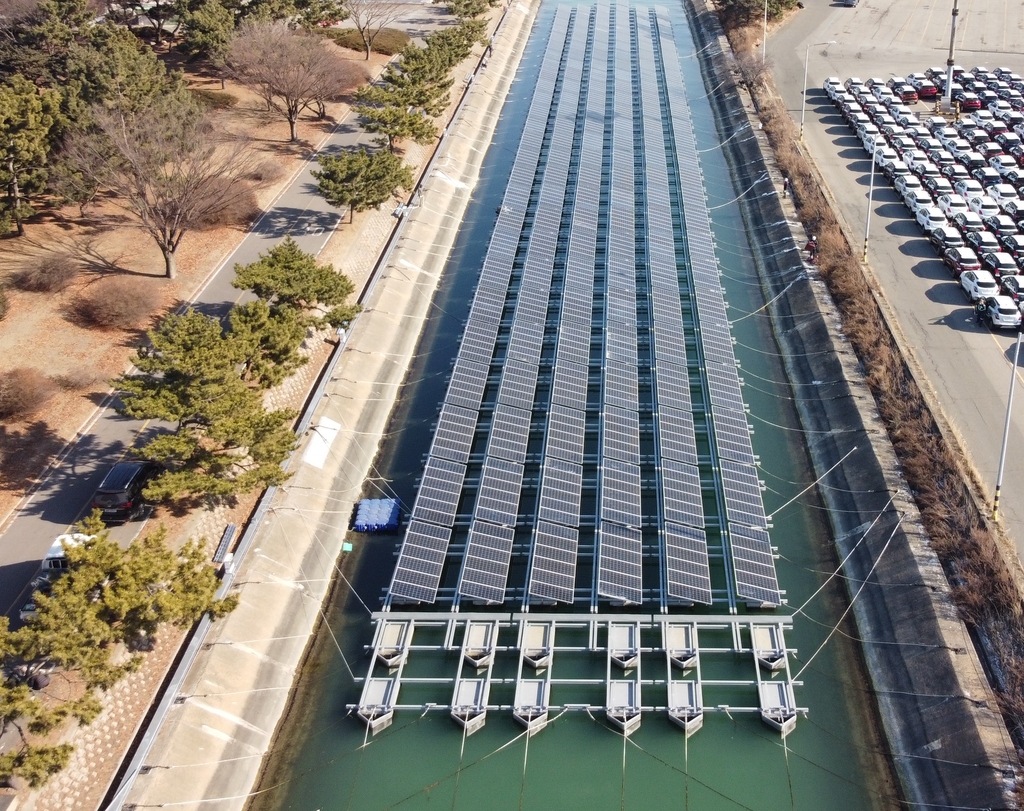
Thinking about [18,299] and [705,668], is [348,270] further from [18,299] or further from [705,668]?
[705,668]

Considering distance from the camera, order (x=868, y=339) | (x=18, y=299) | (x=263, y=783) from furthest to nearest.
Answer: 1. (x=18, y=299)
2. (x=868, y=339)
3. (x=263, y=783)

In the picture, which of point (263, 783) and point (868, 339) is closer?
point (263, 783)

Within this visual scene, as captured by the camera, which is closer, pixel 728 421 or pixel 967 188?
pixel 728 421

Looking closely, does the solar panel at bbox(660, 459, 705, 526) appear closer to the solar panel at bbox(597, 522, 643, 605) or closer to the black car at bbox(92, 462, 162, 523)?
the solar panel at bbox(597, 522, 643, 605)

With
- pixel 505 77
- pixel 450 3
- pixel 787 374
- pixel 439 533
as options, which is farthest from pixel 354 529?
pixel 450 3

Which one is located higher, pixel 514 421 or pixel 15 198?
pixel 15 198

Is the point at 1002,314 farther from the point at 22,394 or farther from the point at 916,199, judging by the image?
the point at 22,394

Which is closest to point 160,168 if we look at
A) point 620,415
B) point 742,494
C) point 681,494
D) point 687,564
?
point 620,415
